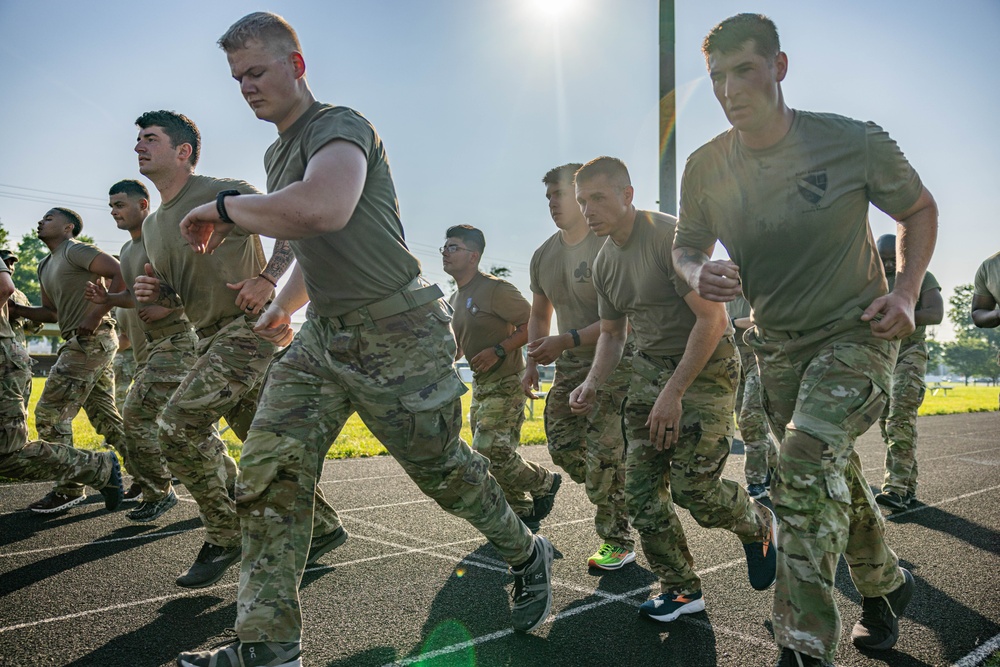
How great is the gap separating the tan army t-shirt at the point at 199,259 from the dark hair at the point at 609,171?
210 centimetres

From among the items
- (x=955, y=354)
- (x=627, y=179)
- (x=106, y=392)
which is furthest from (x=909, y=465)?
(x=955, y=354)

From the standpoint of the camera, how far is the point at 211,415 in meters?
4.21

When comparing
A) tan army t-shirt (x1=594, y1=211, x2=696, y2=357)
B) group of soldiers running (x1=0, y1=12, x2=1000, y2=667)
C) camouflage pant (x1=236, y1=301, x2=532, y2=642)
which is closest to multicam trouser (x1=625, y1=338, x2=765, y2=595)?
group of soldiers running (x1=0, y1=12, x2=1000, y2=667)

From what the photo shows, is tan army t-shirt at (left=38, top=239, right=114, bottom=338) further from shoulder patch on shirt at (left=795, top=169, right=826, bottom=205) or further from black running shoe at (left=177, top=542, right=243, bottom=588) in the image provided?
shoulder patch on shirt at (left=795, top=169, right=826, bottom=205)

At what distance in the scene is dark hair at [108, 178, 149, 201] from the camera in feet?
20.9

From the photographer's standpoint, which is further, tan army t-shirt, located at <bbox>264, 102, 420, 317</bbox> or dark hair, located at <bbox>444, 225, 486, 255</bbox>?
dark hair, located at <bbox>444, 225, 486, 255</bbox>

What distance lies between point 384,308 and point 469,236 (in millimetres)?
3500

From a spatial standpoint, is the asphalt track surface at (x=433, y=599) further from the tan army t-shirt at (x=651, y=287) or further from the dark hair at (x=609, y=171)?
the dark hair at (x=609, y=171)

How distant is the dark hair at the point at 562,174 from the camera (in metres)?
5.65

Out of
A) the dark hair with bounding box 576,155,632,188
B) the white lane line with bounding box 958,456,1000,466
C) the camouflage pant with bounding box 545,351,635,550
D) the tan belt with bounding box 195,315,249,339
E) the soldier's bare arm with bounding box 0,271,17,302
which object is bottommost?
the white lane line with bounding box 958,456,1000,466

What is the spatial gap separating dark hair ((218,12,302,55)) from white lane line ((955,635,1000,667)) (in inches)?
147

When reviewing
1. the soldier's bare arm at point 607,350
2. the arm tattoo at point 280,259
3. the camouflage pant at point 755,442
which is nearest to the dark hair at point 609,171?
the soldier's bare arm at point 607,350

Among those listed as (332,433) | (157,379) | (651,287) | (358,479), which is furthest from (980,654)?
(358,479)

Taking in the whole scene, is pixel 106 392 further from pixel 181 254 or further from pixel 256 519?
pixel 256 519
